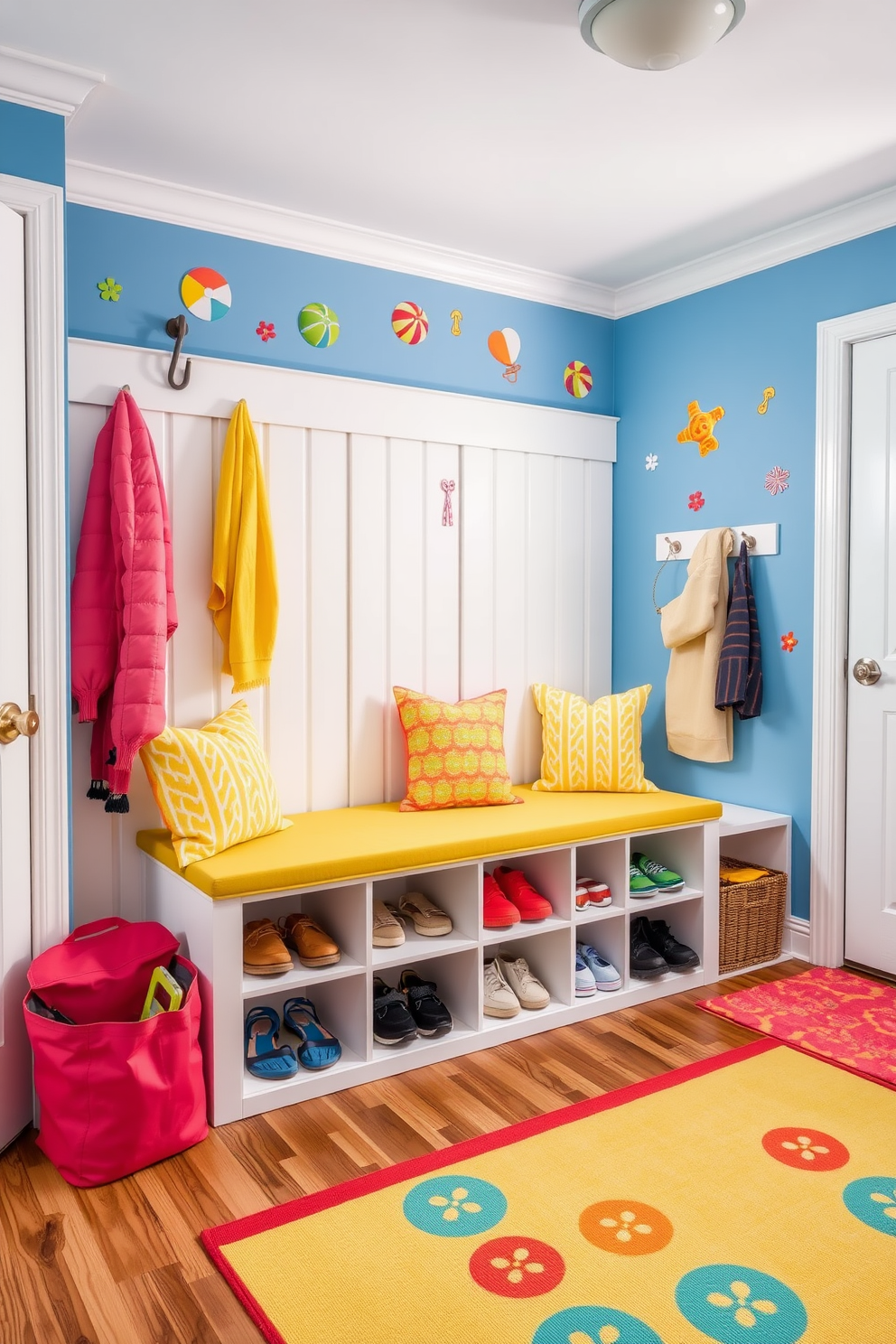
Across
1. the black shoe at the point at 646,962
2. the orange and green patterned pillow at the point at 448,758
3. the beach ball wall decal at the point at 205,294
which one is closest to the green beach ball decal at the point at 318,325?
the beach ball wall decal at the point at 205,294

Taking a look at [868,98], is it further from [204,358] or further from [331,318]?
[204,358]

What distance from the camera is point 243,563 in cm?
278

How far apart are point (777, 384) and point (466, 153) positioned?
4.28 feet

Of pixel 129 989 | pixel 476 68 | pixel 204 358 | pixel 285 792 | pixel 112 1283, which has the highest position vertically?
pixel 476 68

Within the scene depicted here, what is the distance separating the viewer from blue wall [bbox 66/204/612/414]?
8.86 ft

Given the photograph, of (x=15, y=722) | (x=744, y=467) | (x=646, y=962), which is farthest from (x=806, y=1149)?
(x=744, y=467)

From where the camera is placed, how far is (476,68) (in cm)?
219

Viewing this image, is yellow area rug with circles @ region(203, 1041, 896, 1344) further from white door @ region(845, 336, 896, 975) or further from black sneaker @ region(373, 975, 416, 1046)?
white door @ region(845, 336, 896, 975)

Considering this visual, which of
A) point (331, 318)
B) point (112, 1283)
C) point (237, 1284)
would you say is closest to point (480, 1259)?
point (237, 1284)

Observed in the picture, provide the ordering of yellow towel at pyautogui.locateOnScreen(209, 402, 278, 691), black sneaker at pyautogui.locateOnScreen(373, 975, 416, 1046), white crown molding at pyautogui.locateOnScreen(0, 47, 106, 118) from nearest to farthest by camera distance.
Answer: white crown molding at pyautogui.locateOnScreen(0, 47, 106, 118) < black sneaker at pyautogui.locateOnScreen(373, 975, 416, 1046) < yellow towel at pyautogui.locateOnScreen(209, 402, 278, 691)

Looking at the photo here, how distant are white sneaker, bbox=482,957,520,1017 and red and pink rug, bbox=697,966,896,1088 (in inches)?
23.8

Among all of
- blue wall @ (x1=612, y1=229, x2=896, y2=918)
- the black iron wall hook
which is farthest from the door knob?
the black iron wall hook

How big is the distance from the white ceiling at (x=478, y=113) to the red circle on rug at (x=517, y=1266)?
2.41m

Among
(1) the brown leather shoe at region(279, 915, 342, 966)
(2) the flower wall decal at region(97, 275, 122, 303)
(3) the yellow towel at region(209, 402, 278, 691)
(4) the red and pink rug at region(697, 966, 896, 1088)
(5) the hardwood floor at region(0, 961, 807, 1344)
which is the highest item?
(2) the flower wall decal at region(97, 275, 122, 303)
